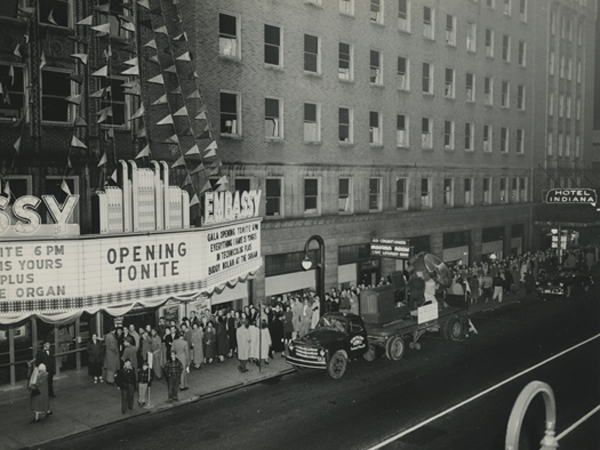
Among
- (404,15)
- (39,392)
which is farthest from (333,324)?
(404,15)

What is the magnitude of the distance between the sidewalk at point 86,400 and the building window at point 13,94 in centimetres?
953

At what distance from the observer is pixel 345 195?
3431cm

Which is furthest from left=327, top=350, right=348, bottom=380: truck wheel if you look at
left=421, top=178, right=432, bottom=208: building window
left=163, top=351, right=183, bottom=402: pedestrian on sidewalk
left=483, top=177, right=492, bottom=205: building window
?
left=483, top=177, right=492, bottom=205: building window

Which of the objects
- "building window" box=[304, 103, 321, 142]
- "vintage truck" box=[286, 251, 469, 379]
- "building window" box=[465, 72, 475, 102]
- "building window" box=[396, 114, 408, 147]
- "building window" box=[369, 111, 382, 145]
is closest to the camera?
"vintage truck" box=[286, 251, 469, 379]

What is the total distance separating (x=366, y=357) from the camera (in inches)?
894

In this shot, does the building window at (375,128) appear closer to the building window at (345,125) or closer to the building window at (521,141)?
the building window at (345,125)

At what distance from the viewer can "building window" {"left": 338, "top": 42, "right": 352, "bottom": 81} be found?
33312 millimetres

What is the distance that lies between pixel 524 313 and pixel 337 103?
15438 millimetres

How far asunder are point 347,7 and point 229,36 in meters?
9.04

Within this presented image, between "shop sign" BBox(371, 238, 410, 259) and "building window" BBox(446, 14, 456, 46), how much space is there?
56.6ft

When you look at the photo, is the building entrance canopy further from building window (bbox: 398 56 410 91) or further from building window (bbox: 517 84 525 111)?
building window (bbox: 517 84 525 111)

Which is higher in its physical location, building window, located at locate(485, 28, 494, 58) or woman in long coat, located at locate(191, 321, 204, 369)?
building window, located at locate(485, 28, 494, 58)

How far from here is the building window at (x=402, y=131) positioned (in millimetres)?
38009

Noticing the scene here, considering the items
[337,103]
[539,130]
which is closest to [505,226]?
[539,130]
